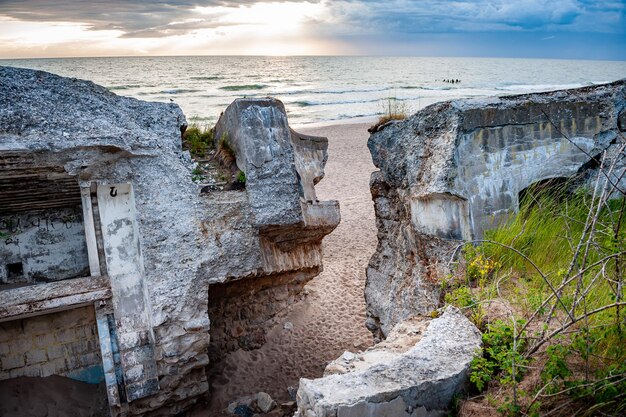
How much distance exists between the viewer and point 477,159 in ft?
15.3

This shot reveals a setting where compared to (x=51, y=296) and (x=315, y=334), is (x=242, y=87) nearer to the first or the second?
(x=315, y=334)

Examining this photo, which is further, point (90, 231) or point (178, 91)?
point (178, 91)

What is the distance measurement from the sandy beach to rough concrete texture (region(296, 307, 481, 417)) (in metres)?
2.77

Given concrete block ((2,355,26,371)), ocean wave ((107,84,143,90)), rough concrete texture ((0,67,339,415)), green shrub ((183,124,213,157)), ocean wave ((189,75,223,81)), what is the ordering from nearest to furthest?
rough concrete texture ((0,67,339,415)), concrete block ((2,355,26,371)), green shrub ((183,124,213,157)), ocean wave ((107,84,143,90)), ocean wave ((189,75,223,81))

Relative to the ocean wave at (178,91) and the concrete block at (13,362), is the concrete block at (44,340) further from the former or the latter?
the ocean wave at (178,91)

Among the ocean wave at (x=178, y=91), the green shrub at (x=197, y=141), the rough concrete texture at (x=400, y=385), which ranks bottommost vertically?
the rough concrete texture at (x=400, y=385)

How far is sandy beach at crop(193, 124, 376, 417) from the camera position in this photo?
583 centimetres

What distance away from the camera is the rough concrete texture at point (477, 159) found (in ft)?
15.1

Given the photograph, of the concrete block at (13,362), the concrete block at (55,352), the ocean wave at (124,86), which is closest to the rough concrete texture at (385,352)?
the concrete block at (55,352)

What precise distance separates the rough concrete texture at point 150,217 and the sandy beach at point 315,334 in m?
0.69

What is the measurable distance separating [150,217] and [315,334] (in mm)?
2905

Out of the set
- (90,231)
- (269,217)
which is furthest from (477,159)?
(90,231)

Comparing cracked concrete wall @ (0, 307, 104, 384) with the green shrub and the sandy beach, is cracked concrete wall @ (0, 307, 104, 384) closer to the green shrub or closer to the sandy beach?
the sandy beach

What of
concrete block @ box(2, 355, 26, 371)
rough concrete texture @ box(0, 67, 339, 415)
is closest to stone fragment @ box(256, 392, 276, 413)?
rough concrete texture @ box(0, 67, 339, 415)
